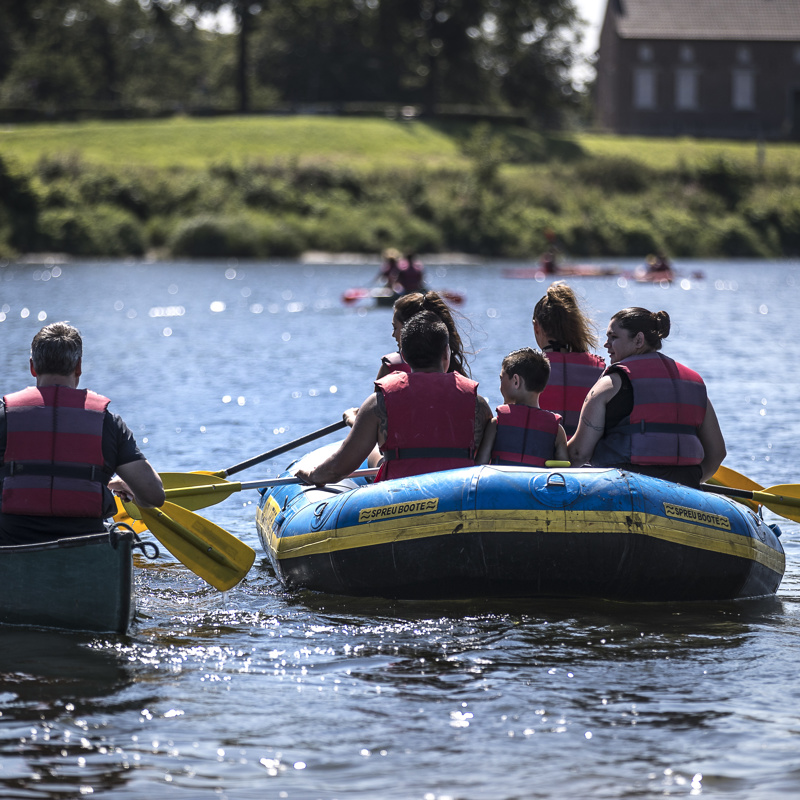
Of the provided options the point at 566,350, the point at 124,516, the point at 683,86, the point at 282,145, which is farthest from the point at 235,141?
the point at 566,350

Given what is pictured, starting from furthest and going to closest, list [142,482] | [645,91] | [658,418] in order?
[645,91] → [658,418] → [142,482]

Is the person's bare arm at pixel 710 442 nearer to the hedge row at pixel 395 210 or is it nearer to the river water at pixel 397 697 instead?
the river water at pixel 397 697

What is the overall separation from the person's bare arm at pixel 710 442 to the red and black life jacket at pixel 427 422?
1.25 meters

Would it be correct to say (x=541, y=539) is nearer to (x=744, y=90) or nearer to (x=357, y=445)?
(x=357, y=445)

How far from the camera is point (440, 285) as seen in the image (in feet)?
127

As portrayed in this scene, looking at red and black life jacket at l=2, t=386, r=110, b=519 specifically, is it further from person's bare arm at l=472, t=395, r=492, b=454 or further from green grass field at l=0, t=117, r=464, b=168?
green grass field at l=0, t=117, r=464, b=168

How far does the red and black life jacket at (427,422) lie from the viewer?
643 cm

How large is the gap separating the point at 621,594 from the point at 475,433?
111cm

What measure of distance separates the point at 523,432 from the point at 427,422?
1.72 ft

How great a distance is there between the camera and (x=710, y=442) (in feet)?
22.4

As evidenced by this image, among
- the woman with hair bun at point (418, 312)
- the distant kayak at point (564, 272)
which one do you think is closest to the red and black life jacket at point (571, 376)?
the woman with hair bun at point (418, 312)

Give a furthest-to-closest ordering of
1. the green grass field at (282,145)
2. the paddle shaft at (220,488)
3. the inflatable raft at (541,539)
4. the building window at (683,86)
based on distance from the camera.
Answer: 1. the building window at (683,86)
2. the green grass field at (282,145)
3. the paddle shaft at (220,488)
4. the inflatable raft at (541,539)

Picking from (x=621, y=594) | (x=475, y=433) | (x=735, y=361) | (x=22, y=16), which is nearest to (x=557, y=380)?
(x=475, y=433)

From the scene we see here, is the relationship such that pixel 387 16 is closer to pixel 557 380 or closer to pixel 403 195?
pixel 403 195
